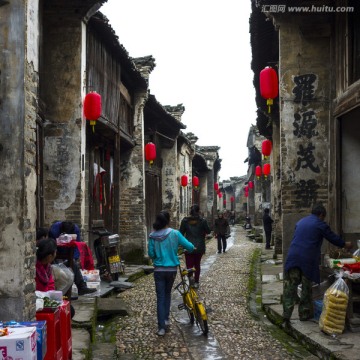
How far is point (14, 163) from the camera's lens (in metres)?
5.27

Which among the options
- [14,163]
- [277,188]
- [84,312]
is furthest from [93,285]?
[277,188]

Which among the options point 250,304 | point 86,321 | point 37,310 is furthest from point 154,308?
point 37,310

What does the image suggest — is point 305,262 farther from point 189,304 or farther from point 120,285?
point 120,285

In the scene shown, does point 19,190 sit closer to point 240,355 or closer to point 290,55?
point 240,355

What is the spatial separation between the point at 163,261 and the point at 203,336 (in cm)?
112

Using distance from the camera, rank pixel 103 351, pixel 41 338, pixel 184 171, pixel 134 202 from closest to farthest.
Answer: pixel 41 338
pixel 103 351
pixel 134 202
pixel 184 171

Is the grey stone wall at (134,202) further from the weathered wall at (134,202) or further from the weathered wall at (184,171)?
the weathered wall at (184,171)

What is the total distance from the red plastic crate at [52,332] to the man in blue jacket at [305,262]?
3.51 metres

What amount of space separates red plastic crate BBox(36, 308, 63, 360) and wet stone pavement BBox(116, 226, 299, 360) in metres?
1.51

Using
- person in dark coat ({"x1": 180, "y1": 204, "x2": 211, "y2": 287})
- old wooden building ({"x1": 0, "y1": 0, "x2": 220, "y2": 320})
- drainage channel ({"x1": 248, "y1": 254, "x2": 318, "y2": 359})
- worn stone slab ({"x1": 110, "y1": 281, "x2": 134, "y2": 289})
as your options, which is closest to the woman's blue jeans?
drainage channel ({"x1": 248, "y1": 254, "x2": 318, "y2": 359})

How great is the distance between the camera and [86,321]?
23.4 feet

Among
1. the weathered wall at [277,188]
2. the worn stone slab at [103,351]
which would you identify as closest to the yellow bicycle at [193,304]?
the worn stone slab at [103,351]

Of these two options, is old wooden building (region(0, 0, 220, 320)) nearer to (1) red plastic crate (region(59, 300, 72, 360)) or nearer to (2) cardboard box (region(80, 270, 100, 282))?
(1) red plastic crate (region(59, 300, 72, 360))

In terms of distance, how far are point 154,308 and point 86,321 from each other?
2437 mm
